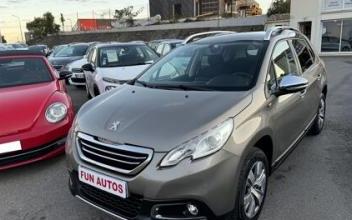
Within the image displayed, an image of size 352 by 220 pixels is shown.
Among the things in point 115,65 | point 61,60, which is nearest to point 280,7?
point 61,60

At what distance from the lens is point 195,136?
8.65ft

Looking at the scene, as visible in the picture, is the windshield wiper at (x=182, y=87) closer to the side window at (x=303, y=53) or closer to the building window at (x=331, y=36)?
the side window at (x=303, y=53)

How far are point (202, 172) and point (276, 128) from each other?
47.2 inches

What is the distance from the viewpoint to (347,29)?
24250 millimetres

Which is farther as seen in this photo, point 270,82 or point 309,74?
point 309,74

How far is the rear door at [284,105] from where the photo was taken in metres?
3.43

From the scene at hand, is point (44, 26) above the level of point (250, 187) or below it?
above

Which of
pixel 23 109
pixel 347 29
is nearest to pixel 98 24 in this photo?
pixel 347 29

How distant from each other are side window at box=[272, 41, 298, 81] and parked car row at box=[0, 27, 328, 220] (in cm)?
2

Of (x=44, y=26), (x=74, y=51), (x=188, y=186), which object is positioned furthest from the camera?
(x=44, y=26)

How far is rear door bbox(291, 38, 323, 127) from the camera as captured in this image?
4461 millimetres

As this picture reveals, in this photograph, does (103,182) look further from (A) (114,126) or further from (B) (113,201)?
(A) (114,126)

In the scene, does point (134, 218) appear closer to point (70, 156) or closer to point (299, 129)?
point (70, 156)

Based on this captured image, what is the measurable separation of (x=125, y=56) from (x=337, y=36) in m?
20.6
